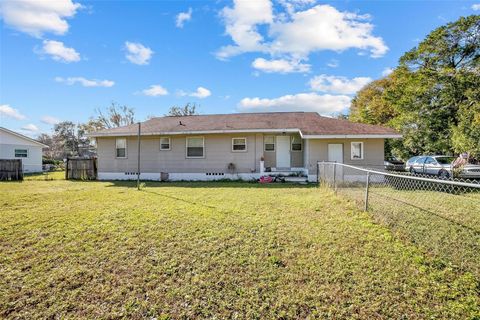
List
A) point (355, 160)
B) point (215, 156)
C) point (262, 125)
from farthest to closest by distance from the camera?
point (215, 156)
point (262, 125)
point (355, 160)

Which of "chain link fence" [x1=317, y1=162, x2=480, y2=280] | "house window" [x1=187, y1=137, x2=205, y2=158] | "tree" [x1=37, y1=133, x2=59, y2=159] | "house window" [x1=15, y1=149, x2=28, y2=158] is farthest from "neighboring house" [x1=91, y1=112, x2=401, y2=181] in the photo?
"tree" [x1=37, y1=133, x2=59, y2=159]

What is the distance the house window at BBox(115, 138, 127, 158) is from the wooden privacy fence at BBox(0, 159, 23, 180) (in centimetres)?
586

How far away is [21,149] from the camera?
2227cm

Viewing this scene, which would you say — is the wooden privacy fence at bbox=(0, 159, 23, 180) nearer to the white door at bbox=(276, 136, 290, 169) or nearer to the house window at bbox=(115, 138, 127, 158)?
the house window at bbox=(115, 138, 127, 158)

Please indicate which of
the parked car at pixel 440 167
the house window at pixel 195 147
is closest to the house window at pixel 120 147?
the house window at pixel 195 147

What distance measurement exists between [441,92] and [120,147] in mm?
25243

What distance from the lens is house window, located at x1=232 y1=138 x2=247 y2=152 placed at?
46.4 feet

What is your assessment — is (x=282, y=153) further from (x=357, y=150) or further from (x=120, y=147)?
(x=120, y=147)

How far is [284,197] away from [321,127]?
6.56m

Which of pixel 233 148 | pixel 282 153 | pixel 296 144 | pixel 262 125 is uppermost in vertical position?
pixel 262 125

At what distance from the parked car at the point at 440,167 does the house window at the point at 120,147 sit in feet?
58.2

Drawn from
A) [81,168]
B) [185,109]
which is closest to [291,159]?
[81,168]

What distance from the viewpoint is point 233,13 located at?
35.7ft

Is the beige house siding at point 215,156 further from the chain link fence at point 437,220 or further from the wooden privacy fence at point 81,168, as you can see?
the chain link fence at point 437,220
